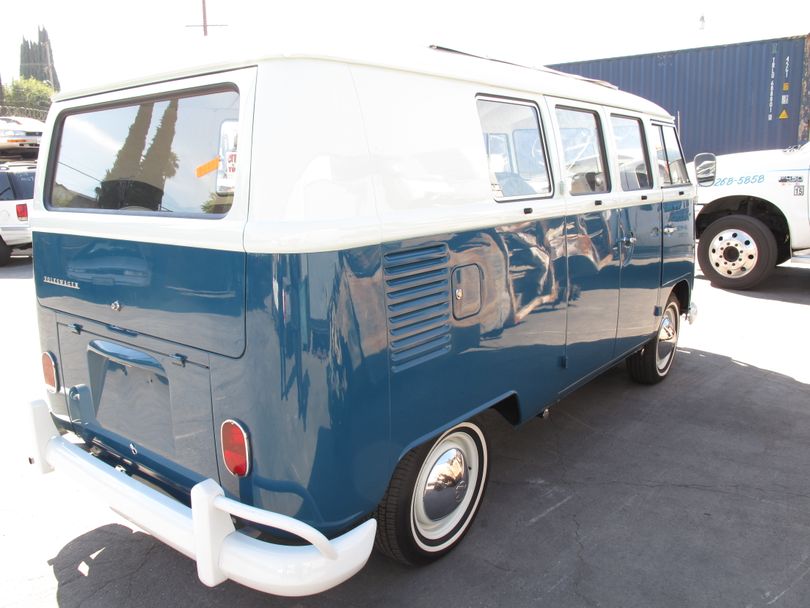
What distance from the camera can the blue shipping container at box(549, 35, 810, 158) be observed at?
45.5ft

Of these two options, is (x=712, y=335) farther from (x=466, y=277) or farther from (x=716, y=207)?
(x=466, y=277)

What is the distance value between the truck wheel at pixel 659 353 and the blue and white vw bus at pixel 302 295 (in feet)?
5.91

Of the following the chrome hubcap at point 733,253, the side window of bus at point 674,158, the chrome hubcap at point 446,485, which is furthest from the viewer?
the chrome hubcap at point 733,253

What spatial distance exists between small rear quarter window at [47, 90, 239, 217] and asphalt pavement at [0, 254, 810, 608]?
5.36 feet

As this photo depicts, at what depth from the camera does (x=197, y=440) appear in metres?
2.41

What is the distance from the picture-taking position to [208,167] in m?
2.35

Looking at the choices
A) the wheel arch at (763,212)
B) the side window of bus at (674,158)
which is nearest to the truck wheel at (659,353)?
Answer: the side window of bus at (674,158)

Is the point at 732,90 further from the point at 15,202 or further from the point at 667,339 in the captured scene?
the point at 15,202

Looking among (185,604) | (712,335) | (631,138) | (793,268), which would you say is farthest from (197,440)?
(793,268)

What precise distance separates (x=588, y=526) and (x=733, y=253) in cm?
645

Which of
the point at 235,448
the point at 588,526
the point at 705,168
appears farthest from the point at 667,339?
the point at 235,448

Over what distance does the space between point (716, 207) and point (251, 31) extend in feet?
26.4

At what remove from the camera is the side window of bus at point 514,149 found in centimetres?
292

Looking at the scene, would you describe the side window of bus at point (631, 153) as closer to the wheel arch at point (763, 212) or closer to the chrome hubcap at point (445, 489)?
the chrome hubcap at point (445, 489)
